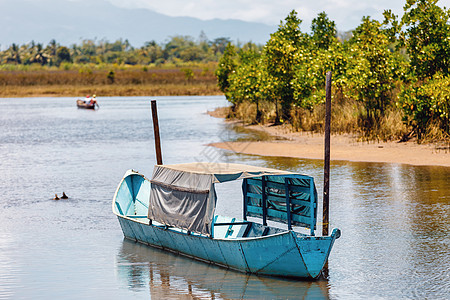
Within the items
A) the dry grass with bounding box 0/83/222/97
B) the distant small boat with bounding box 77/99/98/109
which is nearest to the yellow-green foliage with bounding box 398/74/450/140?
the distant small boat with bounding box 77/99/98/109

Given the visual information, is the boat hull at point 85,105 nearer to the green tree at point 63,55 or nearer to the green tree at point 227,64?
the green tree at point 227,64

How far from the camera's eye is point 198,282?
12734 mm

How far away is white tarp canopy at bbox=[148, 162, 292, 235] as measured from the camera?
521 inches

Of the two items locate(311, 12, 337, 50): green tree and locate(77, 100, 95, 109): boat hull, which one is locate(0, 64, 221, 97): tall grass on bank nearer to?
locate(77, 100, 95, 109): boat hull

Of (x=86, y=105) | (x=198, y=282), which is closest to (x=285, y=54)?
(x=198, y=282)

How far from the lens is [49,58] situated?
164750mm

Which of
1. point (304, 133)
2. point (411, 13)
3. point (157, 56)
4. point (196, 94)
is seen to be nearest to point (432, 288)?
point (411, 13)

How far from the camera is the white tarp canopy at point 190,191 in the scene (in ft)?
43.4

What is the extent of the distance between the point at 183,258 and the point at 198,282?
68.9 inches

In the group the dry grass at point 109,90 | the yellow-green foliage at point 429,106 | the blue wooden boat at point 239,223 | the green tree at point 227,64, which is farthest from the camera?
the dry grass at point 109,90

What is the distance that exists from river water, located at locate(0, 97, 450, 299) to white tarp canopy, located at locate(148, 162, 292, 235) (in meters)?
0.93

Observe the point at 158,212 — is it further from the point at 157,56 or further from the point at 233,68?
the point at 157,56

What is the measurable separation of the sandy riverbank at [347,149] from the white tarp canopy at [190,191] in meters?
14.3

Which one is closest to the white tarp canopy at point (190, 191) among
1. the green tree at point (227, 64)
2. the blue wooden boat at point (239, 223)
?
the blue wooden boat at point (239, 223)
